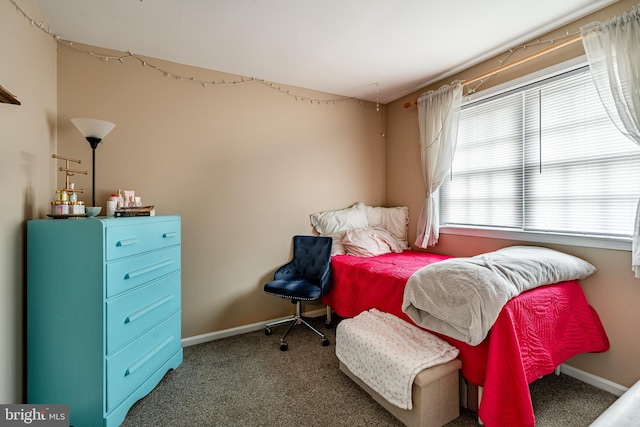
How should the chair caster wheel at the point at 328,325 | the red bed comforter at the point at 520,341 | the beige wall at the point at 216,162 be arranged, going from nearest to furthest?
the red bed comforter at the point at 520,341 < the beige wall at the point at 216,162 < the chair caster wheel at the point at 328,325

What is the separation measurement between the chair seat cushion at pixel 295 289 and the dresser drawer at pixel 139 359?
798mm

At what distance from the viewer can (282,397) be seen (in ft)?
6.15

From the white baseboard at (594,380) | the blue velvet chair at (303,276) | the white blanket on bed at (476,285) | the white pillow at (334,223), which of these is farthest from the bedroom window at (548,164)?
the blue velvet chair at (303,276)

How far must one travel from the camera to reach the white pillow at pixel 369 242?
305cm

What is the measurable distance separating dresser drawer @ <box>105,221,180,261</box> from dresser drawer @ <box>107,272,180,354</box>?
250 millimetres

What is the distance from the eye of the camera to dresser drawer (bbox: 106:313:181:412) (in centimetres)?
159

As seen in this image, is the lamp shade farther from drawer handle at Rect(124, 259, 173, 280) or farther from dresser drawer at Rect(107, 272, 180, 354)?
dresser drawer at Rect(107, 272, 180, 354)

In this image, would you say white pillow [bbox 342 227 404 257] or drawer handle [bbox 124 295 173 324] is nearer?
drawer handle [bbox 124 295 173 324]

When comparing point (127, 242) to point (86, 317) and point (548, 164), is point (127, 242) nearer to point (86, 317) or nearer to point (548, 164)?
point (86, 317)

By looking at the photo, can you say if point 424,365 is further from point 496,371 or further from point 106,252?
point 106,252

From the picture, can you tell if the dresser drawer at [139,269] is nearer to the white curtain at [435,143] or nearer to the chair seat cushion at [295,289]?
the chair seat cushion at [295,289]

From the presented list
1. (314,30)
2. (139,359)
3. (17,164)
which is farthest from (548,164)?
(17,164)

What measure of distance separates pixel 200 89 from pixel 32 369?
7.85 ft

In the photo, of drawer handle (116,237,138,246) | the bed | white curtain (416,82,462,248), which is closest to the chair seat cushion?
the bed
